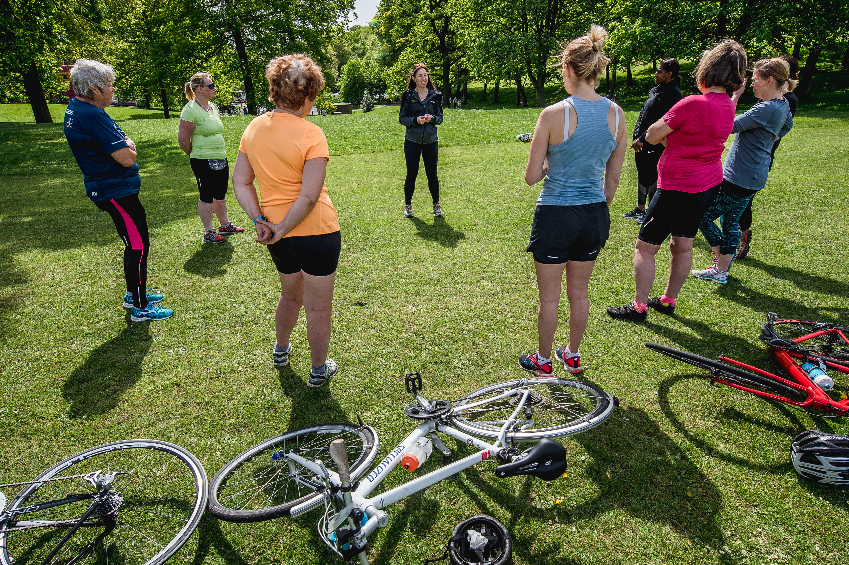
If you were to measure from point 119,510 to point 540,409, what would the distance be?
8.86 ft

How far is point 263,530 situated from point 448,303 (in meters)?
3.06

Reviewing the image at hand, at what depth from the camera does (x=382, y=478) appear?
8.42 ft

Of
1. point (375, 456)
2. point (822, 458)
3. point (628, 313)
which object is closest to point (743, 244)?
point (628, 313)

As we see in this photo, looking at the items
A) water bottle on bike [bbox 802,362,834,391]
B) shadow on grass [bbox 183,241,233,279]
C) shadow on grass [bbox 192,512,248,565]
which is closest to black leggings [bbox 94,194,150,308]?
shadow on grass [bbox 183,241,233,279]

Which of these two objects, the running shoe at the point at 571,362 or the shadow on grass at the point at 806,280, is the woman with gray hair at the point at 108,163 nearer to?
the running shoe at the point at 571,362

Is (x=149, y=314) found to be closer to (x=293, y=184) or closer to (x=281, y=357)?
(x=281, y=357)

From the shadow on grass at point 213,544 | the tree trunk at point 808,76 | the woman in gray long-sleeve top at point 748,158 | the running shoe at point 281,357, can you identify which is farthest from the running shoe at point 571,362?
the tree trunk at point 808,76

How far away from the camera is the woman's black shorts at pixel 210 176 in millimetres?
6863

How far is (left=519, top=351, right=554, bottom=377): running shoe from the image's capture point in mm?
3953

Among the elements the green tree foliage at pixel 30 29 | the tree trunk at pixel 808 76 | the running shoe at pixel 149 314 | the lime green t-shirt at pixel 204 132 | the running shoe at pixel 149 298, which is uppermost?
the green tree foliage at pixel 30 29

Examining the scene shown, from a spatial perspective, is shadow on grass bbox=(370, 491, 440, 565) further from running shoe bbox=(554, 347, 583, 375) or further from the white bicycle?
running shoe bbox=(554, 347, 583, 375)

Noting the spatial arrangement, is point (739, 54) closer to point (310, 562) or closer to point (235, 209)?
point (310, 562)

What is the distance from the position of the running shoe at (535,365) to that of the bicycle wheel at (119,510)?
2.47 metres

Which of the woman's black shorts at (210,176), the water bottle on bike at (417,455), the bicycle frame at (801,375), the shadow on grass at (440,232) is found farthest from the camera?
the shadow on grass at (440,232)
